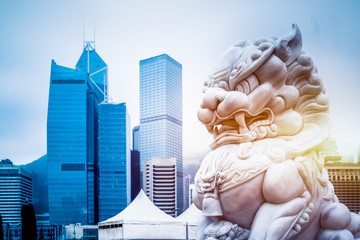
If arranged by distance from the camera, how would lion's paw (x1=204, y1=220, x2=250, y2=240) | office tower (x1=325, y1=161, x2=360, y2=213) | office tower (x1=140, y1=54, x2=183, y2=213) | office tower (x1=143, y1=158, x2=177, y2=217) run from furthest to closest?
office tower (x1=140, y1=54, x2=183, y2=213)
office tower (x1=143, y1=158, x2=177, y2=217)
office tower (x1=325, y1=161, x2=360, y2=213)
lion's paw (x1=204, y1=220, x2=250, y2=240)

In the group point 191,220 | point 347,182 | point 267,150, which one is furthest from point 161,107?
point 267,150

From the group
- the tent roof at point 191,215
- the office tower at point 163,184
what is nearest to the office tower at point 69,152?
the office tower at point 163,184

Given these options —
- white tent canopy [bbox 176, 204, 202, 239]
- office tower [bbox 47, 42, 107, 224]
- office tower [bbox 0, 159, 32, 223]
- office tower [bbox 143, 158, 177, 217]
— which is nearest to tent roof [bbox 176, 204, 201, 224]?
white tent canopy [bbox 176, 204, 202, 239]

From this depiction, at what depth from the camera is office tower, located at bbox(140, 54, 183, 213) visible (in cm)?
5109

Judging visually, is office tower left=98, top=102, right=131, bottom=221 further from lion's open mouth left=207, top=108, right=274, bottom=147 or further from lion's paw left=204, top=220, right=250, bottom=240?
lion's paw left=204, top=220, right=250, bottom=240

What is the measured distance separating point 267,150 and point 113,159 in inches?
2205

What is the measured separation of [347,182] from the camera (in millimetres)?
12086

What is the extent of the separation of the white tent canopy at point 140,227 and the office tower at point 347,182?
6.87m

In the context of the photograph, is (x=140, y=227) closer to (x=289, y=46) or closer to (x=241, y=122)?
(x=241, y=122)

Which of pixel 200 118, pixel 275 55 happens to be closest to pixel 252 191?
pixel 200 118

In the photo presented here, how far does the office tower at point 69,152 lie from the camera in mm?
58156

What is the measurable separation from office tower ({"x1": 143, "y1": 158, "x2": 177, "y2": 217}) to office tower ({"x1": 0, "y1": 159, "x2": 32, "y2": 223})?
11.9 metres

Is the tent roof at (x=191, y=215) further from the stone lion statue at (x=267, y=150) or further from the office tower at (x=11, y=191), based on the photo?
the office tower at (x=11, y=191)

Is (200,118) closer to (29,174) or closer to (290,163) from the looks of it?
(290,163)
